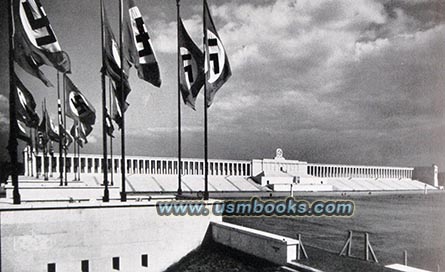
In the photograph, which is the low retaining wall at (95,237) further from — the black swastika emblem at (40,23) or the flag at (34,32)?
the black swastika emblem at (40,23)

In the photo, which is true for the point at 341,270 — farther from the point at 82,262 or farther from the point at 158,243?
the point at 82,262

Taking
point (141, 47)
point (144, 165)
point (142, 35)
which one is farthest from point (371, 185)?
point (142, 35)

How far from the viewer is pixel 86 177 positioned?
60844 mm

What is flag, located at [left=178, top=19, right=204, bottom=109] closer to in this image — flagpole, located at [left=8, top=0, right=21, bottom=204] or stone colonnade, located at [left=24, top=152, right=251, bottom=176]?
flagpole, located at [left=8, top=0, right=21, bottom=204]

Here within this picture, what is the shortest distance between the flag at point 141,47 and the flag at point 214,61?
2029 millimetres

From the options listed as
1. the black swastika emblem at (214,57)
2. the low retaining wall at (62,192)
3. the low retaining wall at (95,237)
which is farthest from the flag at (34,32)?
the low retaining wall at (62,192)

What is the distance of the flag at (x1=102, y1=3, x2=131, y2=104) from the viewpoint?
14852mm

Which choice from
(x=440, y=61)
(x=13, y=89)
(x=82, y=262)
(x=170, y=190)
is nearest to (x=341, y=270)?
(x=440, y=61)

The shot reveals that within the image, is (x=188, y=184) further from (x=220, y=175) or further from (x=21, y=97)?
(x=21, y=97)

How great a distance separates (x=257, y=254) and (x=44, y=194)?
14765 mm

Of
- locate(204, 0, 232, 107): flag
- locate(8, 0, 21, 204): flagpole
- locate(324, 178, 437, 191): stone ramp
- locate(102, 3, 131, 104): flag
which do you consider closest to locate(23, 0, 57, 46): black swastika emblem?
locate(8, 0, 21, 204): flagpole

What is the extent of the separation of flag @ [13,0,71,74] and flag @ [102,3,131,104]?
320 centimetres

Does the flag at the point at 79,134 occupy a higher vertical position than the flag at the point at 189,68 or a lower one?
lower

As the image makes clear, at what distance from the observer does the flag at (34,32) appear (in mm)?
11320
